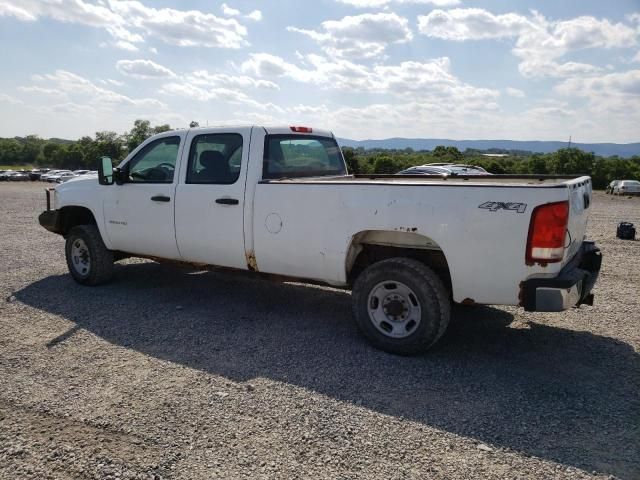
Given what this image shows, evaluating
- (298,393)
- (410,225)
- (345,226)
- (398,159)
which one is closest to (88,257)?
(345,226)

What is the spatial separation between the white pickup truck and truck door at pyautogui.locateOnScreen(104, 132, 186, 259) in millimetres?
17

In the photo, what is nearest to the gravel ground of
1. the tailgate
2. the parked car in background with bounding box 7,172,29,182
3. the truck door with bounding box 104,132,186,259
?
the truck door with bounding box 104,132,186,259

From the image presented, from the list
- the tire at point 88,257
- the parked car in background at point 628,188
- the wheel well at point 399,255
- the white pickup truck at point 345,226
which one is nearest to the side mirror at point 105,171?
the white pickup truck at point 345,226

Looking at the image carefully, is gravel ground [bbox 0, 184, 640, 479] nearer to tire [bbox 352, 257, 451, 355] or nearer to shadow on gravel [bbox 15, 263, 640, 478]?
shadow on gravel [bbox 15, 263, 640, 478]

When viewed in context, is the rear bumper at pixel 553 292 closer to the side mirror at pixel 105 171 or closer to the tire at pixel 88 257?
the side mirror at pixel 105 171

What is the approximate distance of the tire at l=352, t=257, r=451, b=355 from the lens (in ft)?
13.7

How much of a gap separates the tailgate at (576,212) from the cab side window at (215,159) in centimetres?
308

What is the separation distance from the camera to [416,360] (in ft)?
14.2

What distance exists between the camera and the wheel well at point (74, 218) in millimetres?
6730

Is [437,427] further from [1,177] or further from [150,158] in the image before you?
[1,177]

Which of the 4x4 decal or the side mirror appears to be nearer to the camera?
the 4x4 decal

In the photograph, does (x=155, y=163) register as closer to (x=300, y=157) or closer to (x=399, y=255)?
(x=300, y=157)

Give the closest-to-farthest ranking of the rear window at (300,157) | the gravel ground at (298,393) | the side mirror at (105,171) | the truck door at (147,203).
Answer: the gravel ground at (298,393) < the rear window at (300,157) < the truck door at (147,203) < the side mirror at (105,171)

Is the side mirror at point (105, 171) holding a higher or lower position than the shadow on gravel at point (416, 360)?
higher
